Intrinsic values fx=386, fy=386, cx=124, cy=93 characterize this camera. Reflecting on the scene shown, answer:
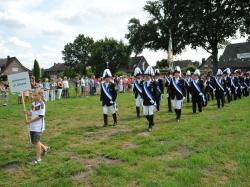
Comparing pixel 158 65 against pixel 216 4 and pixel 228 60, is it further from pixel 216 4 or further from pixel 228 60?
pixel 216 4

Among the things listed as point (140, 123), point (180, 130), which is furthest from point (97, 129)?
point (180, 130)

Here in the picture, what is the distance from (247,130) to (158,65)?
5813 centimetres

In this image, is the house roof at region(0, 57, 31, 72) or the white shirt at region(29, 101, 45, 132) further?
the house roof at region(0, 57, 31, 72)

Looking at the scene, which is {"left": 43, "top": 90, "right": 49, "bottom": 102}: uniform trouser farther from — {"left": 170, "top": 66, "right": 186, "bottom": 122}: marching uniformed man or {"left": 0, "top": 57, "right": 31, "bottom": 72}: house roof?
{"left": 0, "top": 57, "right": 31, "bottom": 72}: house roof

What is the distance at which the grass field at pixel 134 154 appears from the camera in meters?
7.28

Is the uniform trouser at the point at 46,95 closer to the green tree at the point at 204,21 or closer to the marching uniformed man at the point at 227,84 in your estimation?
the marching uniformed man at the point at 227,84

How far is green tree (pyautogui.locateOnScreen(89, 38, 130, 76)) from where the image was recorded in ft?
262

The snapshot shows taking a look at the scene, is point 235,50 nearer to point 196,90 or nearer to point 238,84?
point 238,84

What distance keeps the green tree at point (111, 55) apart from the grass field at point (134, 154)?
6579 cm

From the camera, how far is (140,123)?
1416 centimetres

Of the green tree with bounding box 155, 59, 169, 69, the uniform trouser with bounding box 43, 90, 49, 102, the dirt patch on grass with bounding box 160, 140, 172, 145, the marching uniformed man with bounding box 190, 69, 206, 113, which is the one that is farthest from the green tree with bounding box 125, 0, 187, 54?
the dirt patch on grass with bounding box 160, 140, 172, 145

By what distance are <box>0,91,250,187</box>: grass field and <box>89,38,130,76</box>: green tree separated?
65787 millimetres

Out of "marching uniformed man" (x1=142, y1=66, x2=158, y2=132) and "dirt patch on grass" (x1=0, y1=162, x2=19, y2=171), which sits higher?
"marching uniformed man" (x1=142, y1=66, x2=158, y2=132)

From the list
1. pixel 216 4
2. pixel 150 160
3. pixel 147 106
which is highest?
pixel 216 4
